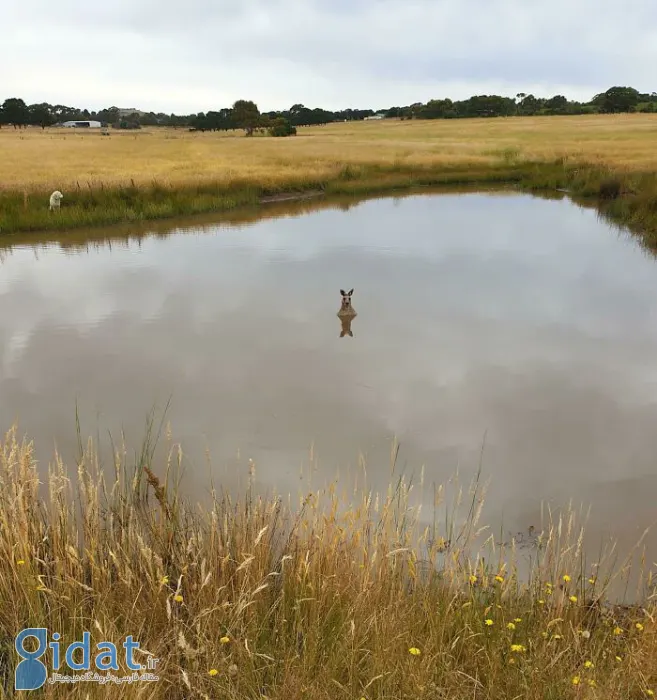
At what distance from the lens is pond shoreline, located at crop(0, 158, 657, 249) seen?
17188 mm

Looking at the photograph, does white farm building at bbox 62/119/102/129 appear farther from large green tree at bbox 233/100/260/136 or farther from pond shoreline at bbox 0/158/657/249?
pond shoreline at bbox 0/158/657/249

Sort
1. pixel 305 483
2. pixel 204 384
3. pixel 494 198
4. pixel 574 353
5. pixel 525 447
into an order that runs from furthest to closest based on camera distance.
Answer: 1. pixel 494 198
2. pixel 574 353
3. pixel 204 384
4. pixel 525 447
5. pixel 305 483

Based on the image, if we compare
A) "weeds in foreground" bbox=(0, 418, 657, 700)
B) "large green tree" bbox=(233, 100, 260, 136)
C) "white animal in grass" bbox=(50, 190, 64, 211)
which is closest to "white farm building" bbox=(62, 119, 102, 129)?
"large green tree" bbox=(233, 100, 260, 136)

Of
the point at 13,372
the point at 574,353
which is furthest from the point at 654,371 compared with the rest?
the point at 13,372

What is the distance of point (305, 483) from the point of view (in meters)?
5.18

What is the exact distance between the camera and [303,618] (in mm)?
2918

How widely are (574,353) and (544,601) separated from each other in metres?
5.92

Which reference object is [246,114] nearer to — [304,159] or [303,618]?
[304,159]

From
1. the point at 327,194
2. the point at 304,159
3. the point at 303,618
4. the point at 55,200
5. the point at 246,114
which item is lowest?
the point at 303,618

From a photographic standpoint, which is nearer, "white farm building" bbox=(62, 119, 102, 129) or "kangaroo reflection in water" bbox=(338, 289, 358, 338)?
"kangaroo reflection in water" bbox=(338, 289, 358, 338)

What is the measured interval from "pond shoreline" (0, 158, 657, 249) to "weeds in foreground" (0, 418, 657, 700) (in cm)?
1467

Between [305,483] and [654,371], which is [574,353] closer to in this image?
[654,371]

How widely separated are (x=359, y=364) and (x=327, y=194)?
2060 centimetres

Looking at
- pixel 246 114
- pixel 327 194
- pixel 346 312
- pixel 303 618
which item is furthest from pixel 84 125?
pixel 303 618
